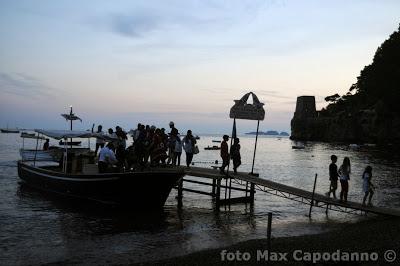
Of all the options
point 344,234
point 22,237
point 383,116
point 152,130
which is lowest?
point 22,237

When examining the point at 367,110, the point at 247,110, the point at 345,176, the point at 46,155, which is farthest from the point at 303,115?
the point at 345,176

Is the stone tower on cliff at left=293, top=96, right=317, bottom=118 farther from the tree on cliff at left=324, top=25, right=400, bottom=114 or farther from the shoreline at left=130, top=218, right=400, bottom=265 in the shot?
the shoreline at left=130, top=218, right=400, bottom=265

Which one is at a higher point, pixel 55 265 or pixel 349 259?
pixel 349 259

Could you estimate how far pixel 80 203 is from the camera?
72.6ft

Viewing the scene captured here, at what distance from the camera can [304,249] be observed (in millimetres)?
12055

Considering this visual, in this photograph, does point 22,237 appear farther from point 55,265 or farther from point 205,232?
point 205,232

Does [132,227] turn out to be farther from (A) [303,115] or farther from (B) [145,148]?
(A) [303,115]

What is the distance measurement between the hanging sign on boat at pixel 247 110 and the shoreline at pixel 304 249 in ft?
23.7

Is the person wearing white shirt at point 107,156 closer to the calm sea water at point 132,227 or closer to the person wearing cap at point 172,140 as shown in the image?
the calm sea water at point 132,227

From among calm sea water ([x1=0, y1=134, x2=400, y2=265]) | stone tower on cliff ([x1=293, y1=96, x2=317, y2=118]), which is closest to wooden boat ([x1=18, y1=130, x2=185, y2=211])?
calm sea water ([x1=0, y1=134, x2=400, y2=265])

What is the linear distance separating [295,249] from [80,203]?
13.7m

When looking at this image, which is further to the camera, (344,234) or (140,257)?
(344,234)

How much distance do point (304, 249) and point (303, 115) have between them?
14665 centimetres

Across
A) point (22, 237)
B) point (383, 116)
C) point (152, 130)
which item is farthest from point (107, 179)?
point (383, 116)
